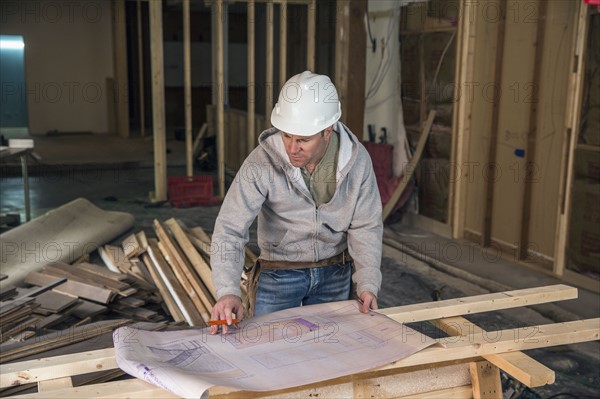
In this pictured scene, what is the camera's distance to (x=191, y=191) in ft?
26.8

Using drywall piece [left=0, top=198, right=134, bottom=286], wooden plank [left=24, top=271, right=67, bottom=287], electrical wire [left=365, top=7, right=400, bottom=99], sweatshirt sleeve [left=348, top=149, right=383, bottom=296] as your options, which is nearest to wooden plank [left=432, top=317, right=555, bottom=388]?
sweatshirt sleeve [left=348, top=149, right=383, bottom=296]

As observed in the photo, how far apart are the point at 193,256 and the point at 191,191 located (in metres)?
3.39

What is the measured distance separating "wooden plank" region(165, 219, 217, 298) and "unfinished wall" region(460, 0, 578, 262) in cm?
280

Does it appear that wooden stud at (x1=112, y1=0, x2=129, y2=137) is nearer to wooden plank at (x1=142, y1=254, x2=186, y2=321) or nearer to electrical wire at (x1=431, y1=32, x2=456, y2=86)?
electrical wire at (x1=431, y1=32, x2=456, y2=86)

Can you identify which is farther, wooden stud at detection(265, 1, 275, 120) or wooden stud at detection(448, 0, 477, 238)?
wooden stud at detection(265, 1, 275, 120)

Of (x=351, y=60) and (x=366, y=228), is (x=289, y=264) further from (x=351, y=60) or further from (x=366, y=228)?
(x=351, y=60)

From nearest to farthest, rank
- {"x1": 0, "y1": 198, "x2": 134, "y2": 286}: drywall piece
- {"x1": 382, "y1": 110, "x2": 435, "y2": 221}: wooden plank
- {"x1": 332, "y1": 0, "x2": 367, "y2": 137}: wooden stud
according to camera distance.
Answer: {"x1": 0, "y1": 198, "x2": 134, "y2": 286}: drywall piece → {"x1": 382, "y1": 110, "x2": 435, "y2": 221}: wooden plank → {"x1": 332, "y1": 0, "x2": 367, "y2": 137}: wooden stud

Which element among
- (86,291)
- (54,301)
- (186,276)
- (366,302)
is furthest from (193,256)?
(366,302)

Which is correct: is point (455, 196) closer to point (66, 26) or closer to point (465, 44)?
point (465, 44)

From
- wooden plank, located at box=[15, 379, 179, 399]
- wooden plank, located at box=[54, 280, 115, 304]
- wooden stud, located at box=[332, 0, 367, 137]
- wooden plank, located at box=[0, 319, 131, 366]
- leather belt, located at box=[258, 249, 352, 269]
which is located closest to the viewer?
wooden plank, located at box=[15, 379, 179, 399]

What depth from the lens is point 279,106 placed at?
2.36m

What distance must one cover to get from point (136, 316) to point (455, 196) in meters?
3.47

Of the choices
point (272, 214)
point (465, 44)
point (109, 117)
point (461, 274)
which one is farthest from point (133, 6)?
point (272, 214)

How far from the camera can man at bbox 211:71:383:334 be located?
2.31 m
